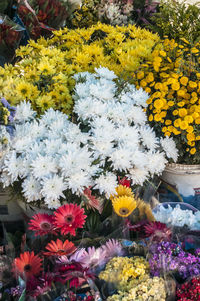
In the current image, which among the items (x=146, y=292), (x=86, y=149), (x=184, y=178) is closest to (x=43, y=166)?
(x=86, y=149)

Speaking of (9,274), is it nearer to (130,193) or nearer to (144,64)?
(130,193)

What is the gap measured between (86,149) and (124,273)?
1.91ft

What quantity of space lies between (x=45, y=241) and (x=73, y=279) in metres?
0.35

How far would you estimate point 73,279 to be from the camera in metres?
1.11

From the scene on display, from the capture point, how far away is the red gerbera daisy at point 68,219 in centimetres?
125

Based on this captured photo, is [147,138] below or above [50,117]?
below

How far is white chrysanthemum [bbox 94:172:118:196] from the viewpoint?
5.06 ft

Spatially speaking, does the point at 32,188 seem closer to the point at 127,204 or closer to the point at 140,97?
the point at 127,204

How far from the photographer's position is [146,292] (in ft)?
3.61

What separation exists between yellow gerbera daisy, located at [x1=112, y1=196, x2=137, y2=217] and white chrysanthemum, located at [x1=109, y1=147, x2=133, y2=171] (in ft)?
0.46

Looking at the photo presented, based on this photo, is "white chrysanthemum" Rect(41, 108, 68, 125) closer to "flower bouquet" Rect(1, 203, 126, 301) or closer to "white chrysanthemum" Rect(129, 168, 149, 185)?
"white chrysanthemum" Rect(129, 168, 149, 185)

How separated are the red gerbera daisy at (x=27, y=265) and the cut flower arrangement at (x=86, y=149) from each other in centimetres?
29

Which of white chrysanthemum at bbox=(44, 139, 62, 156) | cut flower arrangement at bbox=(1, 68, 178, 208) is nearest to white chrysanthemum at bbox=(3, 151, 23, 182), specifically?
cut flower arrangement at bbox=(1, 68, 178, 208)

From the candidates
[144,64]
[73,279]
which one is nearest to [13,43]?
[144,64]
